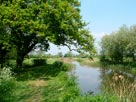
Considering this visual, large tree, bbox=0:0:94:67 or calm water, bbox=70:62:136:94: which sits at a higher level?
large tree, bbox=0:0:94:67

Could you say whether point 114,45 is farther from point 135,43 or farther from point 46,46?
point 46,46

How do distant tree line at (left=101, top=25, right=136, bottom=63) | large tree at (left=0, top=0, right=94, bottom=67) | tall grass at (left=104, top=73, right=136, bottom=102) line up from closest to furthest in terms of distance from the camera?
tall grass at (left=104, top=73, right=136, bottom=102)
large tree at (left=0, top=0, right=94, bottom=67)
distant tree line at (left=101, top=25, right=136, bottom=63)

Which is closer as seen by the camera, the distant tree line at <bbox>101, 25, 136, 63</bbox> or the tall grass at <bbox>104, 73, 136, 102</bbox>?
the tall grass at <bbox>104, 73, 136, 102</bbox>

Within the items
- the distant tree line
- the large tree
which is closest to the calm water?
the large tree

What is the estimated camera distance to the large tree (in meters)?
37.0

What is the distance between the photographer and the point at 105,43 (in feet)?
260

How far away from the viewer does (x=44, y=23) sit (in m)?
38.0

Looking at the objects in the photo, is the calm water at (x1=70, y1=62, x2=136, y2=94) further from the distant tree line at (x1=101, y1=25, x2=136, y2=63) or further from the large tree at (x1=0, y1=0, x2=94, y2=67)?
the distant tree line at (x1=101, y1=25, x2=136, y2=63)

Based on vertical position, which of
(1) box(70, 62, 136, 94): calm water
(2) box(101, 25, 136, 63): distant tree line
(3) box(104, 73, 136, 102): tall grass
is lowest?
(1) box(70, 62, 136, 94): calm water

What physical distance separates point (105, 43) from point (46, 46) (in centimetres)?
3449

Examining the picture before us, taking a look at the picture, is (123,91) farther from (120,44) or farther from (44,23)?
(120,44)

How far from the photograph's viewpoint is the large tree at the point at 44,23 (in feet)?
121

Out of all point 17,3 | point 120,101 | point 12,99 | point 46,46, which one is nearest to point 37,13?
point 17,3

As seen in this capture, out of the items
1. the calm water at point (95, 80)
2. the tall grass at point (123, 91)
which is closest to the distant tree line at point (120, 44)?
the calm water at point (95, 80)
